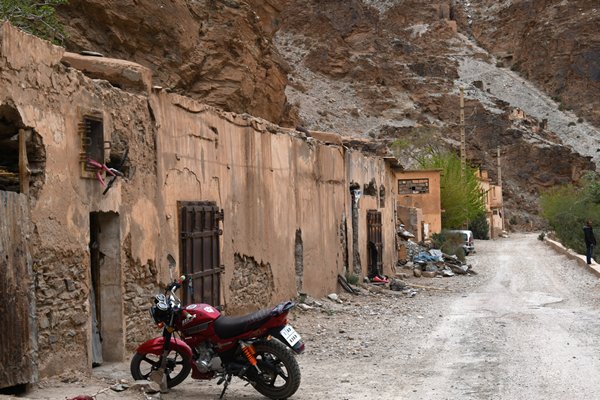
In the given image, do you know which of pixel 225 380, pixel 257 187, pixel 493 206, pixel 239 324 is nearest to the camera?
pixel 239 324

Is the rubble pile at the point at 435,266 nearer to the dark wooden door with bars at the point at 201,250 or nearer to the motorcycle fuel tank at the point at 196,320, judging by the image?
the dark wooden door with bars at the point at 201,250

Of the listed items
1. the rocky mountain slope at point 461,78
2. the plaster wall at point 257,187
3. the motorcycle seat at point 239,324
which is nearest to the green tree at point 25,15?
the plaster wall at point 257,187

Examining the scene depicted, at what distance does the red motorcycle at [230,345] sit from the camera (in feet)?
22.8

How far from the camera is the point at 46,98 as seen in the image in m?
7.36

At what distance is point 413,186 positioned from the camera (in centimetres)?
4256

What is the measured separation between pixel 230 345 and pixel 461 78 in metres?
89.5

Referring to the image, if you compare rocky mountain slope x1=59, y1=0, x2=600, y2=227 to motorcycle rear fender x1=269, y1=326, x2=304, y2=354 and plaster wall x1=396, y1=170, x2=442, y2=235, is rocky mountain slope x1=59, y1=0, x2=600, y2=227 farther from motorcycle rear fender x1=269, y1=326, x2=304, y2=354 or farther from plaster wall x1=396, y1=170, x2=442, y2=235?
motorcycle rear fender x1=269, y1=326, x2=304, y2=354

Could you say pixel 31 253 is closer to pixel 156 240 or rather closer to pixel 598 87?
pixel 156 240

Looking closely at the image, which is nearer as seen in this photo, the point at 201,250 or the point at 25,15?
the point at 201,250

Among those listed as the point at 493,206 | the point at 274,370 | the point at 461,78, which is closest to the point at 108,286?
the point at 274,370

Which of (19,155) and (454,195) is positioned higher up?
(454,195)

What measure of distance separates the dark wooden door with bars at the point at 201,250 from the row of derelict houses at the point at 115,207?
2 centimetres

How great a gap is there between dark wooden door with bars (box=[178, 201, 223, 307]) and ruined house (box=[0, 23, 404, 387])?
24 mm

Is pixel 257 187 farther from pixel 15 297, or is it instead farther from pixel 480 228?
pixel 480 228
